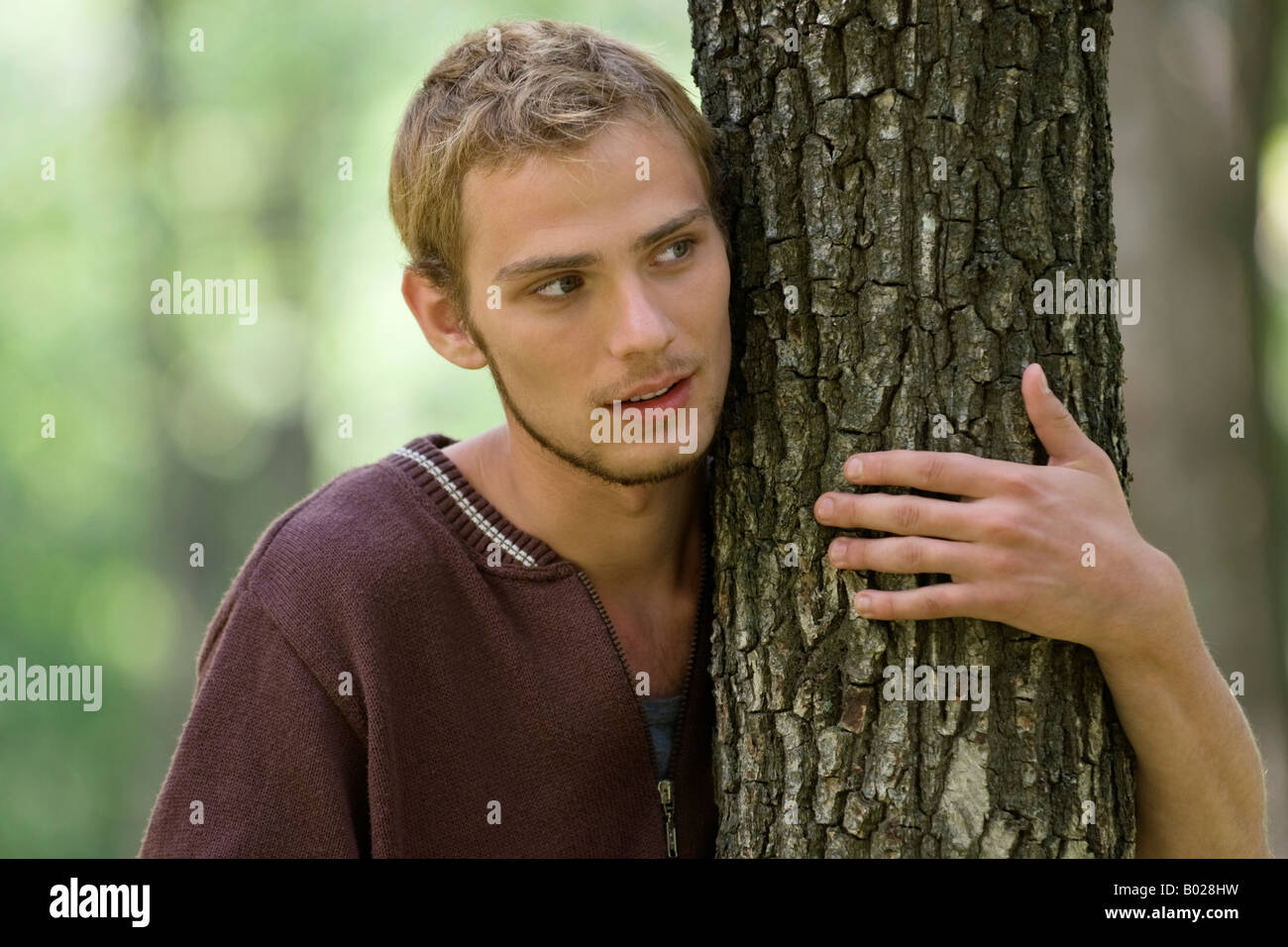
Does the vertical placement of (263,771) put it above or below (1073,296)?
below

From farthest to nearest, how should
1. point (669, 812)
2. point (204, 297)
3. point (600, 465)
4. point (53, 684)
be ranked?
point (53, 684) → point (204, 297) → point (669, 812) → point (600, 465)

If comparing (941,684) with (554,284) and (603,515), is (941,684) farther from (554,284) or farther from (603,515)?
(554,284)

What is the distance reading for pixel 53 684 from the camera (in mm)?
14820

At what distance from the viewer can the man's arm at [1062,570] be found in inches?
77.4

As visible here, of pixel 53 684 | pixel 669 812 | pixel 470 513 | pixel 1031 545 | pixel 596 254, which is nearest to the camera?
pixel 1031 545

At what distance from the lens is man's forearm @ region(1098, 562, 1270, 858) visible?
2041 mm

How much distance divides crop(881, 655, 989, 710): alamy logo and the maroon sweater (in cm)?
50

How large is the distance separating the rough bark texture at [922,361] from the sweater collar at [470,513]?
0.43 metres

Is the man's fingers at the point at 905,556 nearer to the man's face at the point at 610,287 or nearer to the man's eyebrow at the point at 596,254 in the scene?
the man's face at the point at 610,287

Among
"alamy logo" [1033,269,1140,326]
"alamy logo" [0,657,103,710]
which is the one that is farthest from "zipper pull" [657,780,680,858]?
"alamy logo" [0,657,103,710]

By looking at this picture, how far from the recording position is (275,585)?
2363 millimetres
